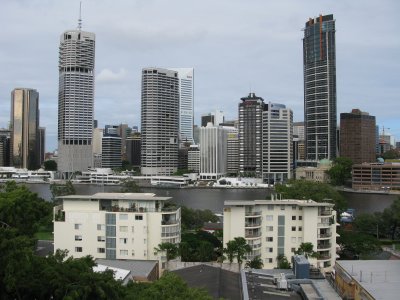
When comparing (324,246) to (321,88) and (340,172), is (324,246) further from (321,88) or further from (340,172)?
(321,88)

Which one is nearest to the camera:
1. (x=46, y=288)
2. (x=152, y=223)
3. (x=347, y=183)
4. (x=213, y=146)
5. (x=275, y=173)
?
(x=46, y=288)

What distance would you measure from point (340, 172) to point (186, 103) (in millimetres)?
86180

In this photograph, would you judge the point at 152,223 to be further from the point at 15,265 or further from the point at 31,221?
the point at 15,265

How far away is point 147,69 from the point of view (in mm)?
107562

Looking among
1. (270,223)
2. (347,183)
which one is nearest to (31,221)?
(270,223)

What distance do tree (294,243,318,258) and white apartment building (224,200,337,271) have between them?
0.91 meters

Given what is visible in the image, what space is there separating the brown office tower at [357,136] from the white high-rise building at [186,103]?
62.7 meters

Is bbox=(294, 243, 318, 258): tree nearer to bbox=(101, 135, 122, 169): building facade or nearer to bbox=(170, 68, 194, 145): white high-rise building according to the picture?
bbox=(101, 135, 122, 169): building facade

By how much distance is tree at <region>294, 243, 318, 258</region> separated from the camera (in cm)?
2000

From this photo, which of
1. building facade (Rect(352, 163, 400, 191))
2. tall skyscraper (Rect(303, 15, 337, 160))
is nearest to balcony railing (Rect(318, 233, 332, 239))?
building facade (Rect(352, 163, 400, 191))

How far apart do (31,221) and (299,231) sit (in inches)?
452

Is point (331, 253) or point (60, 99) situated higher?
point (60, 99)

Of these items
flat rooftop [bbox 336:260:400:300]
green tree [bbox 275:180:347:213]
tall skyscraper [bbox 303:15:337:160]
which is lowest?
flat rooftop [bbox 336:260:400:300]

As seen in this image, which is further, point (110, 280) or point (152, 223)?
point (152, 223)
